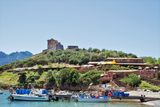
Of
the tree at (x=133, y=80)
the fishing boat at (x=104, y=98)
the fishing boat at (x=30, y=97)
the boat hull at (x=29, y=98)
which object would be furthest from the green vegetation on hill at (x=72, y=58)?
the boat hull at (x=29, y=98)

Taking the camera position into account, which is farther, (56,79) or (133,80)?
(56,79)

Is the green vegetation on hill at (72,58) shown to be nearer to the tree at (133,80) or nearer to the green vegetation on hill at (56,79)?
the green vegetation on hill at (56,79)

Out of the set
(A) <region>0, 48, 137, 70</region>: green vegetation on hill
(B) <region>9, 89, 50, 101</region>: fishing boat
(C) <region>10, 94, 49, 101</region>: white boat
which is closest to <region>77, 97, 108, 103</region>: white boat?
(B) <region>9, 89, 50, 101</region>: fishing boat

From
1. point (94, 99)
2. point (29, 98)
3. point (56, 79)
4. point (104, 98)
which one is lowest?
point (94, 99)

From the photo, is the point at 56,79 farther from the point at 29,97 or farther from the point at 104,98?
the point at 104,98

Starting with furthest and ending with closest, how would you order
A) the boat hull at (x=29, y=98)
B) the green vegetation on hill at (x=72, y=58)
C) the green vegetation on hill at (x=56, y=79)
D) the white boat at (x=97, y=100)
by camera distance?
the green vegetation on hill at (x=72, y=58) → the green vegetation on hill at (x=56, y=79) → the boat hull at (x=29, y=98) → the white boat at (x=97, y=100)

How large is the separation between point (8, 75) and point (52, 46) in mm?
49129

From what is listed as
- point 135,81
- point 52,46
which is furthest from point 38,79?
point 52,46

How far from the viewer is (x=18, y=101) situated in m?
50.2

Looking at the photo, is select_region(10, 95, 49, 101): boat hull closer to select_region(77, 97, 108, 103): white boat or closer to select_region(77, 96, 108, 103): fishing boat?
select_region(77, 96, 108, 103): fishing boat

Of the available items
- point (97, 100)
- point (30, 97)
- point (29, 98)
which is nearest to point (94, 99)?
point (97, 100)

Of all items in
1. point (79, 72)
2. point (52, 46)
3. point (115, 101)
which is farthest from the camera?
point (52, 46)

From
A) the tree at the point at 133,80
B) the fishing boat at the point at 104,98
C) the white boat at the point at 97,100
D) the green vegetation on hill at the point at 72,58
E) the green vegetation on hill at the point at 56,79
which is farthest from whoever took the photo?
the green vegetation on hill at the point at 72,58

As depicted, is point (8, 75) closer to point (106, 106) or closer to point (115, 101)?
point (115, 101)
